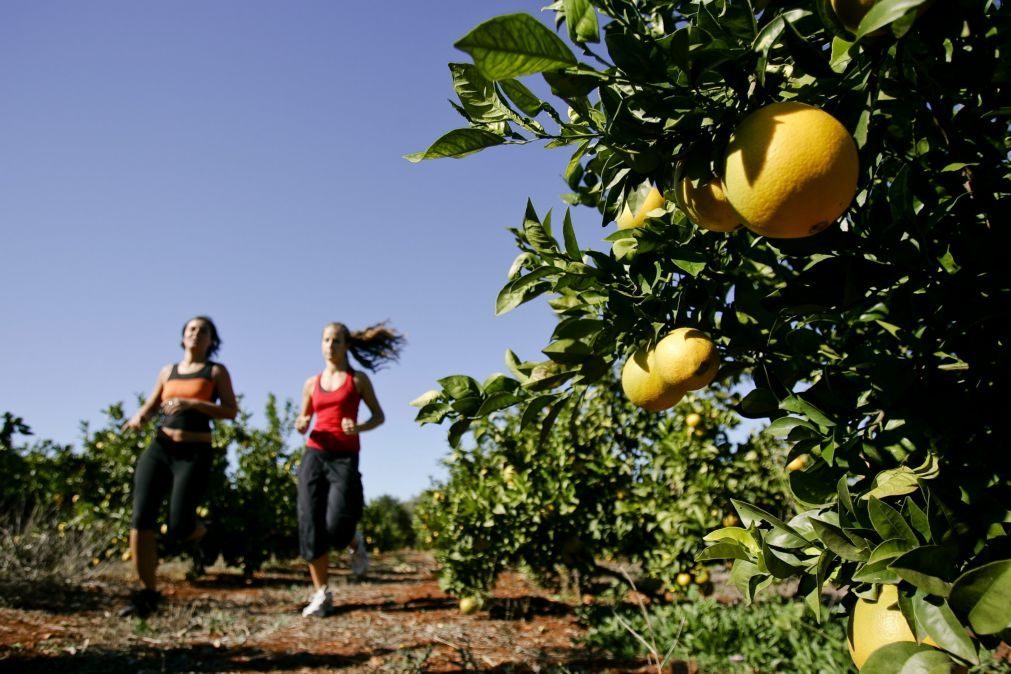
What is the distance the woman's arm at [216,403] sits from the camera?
4.46 meters

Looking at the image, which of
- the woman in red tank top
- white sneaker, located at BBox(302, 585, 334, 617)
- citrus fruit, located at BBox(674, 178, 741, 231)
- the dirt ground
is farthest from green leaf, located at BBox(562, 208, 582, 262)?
white sneaker, located at BBox(302, 585, 334, 617)

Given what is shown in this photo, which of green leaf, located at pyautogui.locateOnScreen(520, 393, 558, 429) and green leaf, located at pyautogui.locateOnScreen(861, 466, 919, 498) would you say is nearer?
green leaf, located at pyautogui.locateOnScreen(861, 466, 919, 498)

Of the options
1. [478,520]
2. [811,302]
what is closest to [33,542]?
[478,520]

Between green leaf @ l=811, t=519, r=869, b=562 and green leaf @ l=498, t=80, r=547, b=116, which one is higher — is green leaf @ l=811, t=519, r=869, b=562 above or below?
below

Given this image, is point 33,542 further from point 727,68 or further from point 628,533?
point 727,68

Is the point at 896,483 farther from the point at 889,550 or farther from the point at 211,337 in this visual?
the point at 211,337

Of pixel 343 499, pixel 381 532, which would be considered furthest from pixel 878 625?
pixel 381 532

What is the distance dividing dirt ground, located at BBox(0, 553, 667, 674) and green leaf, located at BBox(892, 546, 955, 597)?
106 inches

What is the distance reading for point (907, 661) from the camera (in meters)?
0.82

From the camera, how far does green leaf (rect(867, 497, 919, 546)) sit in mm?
897

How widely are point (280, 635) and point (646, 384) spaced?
12.2 feet

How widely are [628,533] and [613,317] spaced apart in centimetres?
391

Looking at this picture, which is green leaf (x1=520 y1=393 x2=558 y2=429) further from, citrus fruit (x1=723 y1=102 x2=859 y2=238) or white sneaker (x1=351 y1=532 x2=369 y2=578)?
white sneaker (x1=351 y1=532 x2=369 y2=578)

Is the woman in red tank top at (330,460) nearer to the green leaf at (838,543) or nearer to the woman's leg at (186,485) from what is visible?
the woman's leg at (186,485)
